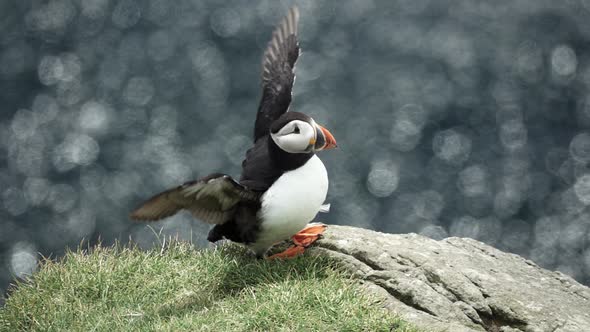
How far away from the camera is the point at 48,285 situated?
5.91 metres

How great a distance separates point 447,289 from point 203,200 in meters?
1.70

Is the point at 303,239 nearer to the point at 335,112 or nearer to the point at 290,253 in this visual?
the point at 290,253

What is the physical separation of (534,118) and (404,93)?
1928 mm

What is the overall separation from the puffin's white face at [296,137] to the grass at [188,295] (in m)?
0.76

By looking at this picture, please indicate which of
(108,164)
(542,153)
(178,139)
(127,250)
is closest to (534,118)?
(542,153)

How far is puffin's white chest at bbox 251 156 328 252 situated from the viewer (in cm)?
527

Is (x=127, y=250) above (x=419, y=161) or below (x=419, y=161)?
above

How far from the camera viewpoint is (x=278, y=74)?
6293 mm

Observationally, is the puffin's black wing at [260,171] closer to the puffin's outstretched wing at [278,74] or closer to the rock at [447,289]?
the puffin's outstretched wing at [278,74]

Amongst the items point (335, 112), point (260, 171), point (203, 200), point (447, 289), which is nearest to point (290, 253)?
point (260, 171)

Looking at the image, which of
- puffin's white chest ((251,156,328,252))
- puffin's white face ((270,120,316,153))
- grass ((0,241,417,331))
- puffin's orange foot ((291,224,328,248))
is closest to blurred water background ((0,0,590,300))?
grass ((0,241,417,331))

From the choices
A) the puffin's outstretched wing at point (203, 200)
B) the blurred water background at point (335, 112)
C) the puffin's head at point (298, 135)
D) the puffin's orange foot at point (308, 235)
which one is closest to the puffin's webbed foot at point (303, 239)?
the puffin's orange foot at point (308, 235)

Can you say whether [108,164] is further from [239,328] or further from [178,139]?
[239,328]

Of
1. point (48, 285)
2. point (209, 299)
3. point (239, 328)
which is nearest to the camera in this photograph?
point (239, 328)
